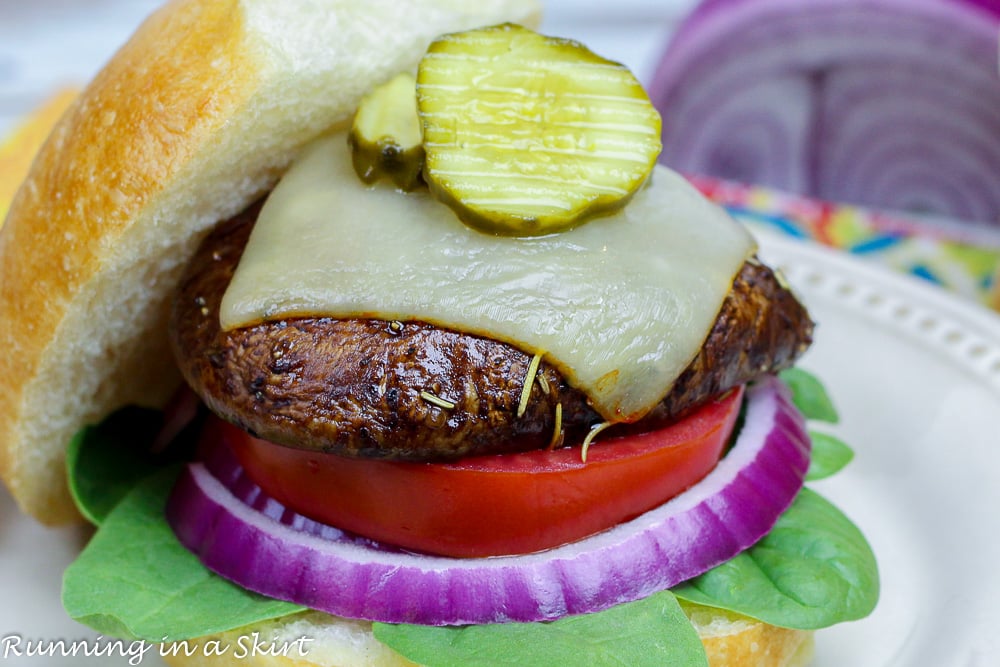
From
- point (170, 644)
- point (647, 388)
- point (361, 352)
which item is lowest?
point (170, 644)

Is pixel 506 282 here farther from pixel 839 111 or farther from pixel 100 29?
pixel 100 29

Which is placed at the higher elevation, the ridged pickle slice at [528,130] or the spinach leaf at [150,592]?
the ridged pickle slice at [528,130]

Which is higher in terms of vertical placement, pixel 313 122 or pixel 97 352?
pixel 313 122

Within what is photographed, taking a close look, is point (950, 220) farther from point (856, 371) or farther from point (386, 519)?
point (386, 519)

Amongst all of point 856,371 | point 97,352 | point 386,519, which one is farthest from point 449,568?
point 856,371

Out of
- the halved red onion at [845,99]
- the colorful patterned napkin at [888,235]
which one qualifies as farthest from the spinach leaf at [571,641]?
the halved red onion at [845,99]

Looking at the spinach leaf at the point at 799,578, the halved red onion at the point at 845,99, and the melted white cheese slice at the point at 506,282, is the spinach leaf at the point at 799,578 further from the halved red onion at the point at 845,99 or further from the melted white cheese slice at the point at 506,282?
the halved red onion at the point at 845,99

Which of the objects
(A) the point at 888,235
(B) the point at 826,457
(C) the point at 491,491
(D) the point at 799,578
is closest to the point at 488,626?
(C) the point at 491,491
